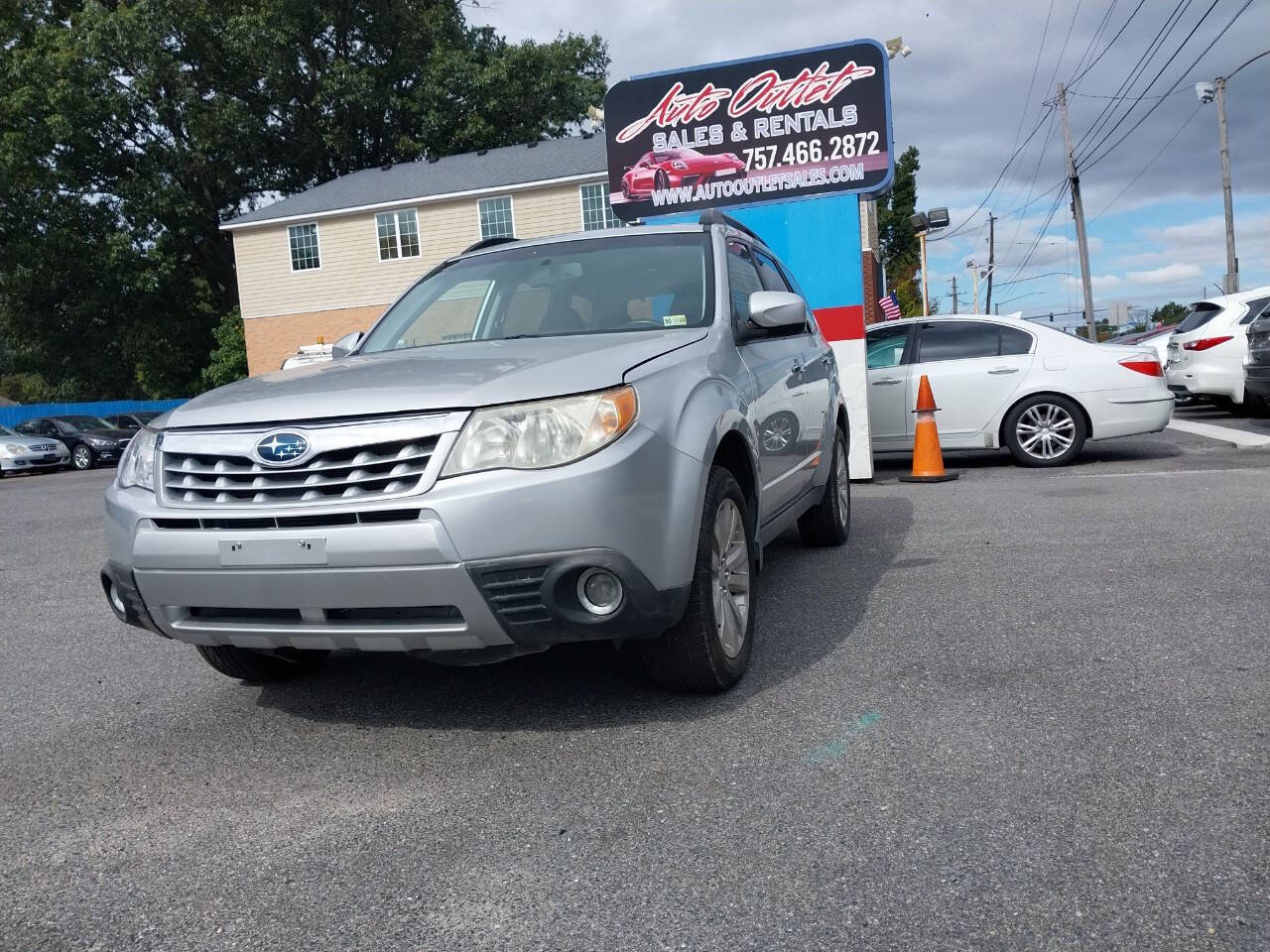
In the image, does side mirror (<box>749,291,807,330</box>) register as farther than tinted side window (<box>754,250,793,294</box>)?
No

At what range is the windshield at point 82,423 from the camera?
27031mm

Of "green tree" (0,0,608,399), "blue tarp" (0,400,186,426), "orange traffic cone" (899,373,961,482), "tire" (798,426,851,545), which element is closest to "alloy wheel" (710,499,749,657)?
"tire" (798,426,851,545)

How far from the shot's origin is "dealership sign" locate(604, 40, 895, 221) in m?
9.88

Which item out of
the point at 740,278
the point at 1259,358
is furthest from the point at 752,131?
the point at 1259,358

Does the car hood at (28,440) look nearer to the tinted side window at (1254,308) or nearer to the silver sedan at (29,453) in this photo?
the silver sedan at (29,453)

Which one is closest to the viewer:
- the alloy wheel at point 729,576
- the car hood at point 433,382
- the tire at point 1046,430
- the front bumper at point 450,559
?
the front bumper at point 450,559

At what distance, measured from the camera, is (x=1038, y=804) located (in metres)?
2.89

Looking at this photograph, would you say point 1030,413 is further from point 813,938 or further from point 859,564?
point 813,938

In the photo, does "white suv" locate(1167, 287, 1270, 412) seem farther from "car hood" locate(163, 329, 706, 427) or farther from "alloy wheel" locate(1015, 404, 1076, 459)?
"car hood" locate(163, 329, 706, 427)

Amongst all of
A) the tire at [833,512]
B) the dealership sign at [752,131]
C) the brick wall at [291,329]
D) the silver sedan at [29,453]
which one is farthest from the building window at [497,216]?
the tire at [833,512]

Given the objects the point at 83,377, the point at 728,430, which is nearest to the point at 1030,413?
the point at 728,430

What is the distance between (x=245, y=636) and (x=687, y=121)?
836 cm

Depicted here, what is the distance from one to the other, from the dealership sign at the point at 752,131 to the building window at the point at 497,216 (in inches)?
798

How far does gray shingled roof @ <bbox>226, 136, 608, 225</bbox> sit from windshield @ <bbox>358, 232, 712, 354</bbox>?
83.8ft
